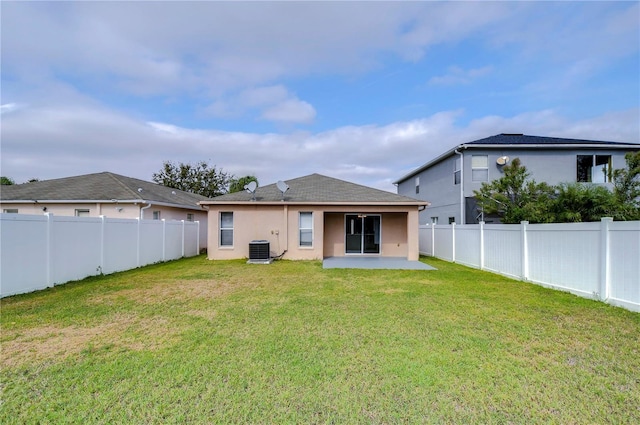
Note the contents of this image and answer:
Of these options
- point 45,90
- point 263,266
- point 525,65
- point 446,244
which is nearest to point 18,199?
point 45,90

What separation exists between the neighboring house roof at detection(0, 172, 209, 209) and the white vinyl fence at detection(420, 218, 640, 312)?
51.1 ft

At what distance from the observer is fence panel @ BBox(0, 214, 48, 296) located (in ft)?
21.1

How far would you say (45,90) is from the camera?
12570mm

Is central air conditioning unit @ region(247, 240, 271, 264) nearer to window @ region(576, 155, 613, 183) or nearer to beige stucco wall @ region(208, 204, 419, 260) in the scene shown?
beige stucco wall @ region(208, 204, 419, 260)

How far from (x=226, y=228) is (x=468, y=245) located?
34.7 feet

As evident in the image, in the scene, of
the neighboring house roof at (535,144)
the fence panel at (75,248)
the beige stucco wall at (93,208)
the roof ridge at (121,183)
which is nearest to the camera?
the fence panel at (75,248)

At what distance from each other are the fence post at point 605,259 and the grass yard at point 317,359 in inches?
21.9

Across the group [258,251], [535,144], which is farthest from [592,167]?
[258,251]

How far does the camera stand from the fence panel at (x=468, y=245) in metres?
11.6

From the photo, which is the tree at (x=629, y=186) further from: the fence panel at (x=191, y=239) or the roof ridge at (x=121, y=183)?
the roof ridge at (x=121, y=183)

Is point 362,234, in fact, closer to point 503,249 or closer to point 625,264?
point 503,249

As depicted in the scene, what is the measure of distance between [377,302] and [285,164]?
29.6 meters

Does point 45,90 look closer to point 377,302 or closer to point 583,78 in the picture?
point 377,302

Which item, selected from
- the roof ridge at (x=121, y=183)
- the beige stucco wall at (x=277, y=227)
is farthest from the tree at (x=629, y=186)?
the roof ridge at (x=121, y=183)
